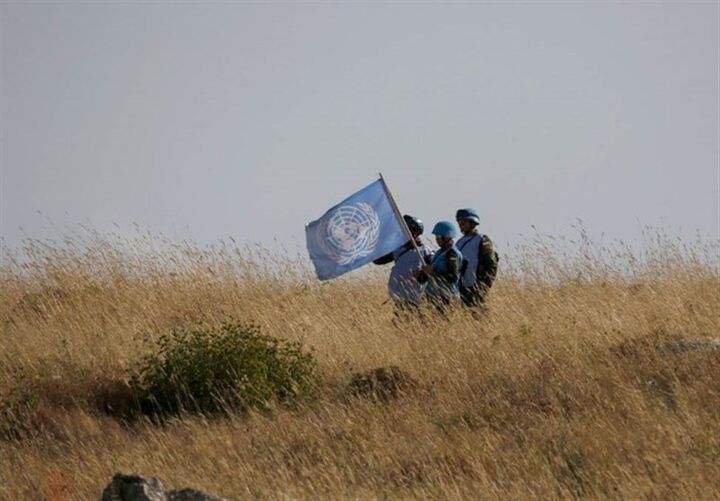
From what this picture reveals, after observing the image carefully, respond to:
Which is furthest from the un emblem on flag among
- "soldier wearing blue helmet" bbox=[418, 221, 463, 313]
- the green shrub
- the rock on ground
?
the rock on ground

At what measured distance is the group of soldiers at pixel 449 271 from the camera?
1599 cm

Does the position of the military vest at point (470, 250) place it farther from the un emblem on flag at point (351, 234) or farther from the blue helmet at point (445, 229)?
the un emblem on flag at point (351, 234)

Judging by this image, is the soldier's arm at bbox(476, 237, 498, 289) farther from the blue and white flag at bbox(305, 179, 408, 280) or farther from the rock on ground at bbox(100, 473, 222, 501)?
the rock on ground at bbox(100, 473, 222, 501)

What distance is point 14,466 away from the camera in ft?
43.3

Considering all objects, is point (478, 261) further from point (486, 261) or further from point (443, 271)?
point (443, 271)

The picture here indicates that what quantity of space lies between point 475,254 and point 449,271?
1.21ft

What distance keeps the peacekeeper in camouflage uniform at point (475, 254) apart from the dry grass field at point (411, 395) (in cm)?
39

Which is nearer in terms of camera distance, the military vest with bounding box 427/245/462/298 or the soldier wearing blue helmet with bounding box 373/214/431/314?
the military vest with bounding box 427/245/462/298

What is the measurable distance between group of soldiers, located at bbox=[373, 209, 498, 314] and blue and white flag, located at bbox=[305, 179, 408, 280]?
10.0 inches

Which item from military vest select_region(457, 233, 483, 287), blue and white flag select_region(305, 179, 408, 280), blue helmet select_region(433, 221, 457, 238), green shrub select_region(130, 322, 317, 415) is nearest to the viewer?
green shrub select_region(130, 322, 317, 415)

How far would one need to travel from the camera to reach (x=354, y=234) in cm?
1678

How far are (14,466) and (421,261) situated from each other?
4.97 m

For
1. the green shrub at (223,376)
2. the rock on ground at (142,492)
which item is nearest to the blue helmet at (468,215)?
the green shrub at (223,376)

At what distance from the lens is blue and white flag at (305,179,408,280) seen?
54.7 ft
